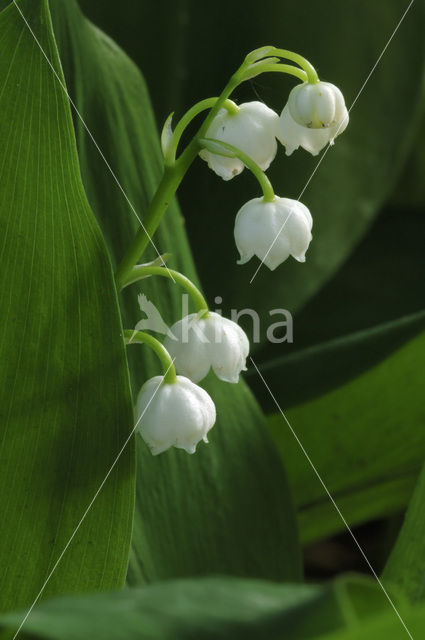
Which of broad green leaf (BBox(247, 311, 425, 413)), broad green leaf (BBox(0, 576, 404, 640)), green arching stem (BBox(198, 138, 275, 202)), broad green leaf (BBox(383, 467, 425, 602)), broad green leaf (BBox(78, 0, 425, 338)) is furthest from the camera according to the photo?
broad green leaf (BBox(78, 0, 425, 338))

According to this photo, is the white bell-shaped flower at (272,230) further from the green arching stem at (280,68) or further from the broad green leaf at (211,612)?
the broad green leaf at (211,612)

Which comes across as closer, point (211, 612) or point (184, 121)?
point (211, 612)

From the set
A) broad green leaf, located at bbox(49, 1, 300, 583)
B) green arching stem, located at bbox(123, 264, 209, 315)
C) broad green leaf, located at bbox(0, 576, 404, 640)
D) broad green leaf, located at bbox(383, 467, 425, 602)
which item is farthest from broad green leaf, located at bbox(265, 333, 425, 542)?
broad green leaf, located at bbox(0, 576, 404, 640)

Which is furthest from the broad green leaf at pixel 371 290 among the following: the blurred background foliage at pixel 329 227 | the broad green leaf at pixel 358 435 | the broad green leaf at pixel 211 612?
the broad green leaf at pixel 211 612

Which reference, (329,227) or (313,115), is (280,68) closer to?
(313,115)

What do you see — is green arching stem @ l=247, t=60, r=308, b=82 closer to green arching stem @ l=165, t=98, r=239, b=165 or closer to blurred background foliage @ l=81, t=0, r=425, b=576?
green arching stem @ l=165, t=98, r=239, b=165

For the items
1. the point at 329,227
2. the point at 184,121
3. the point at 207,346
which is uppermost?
the point at 184,121

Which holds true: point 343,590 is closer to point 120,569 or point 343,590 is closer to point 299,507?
point 120,569

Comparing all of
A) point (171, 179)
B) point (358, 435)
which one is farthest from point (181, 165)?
point (358, 435)
